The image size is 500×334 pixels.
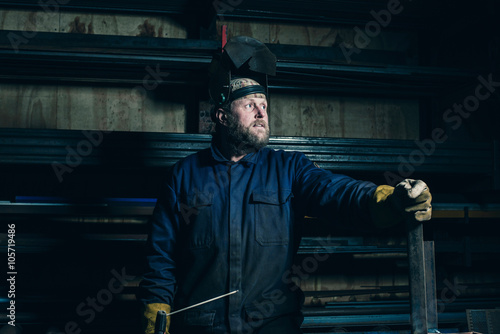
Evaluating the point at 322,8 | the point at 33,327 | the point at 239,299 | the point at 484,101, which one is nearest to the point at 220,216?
the point at 239,299

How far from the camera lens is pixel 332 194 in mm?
1616

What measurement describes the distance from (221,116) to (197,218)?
20.0 inches

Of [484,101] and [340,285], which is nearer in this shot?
[484,101]

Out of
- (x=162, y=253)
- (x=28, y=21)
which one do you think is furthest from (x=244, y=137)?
(x=28, y=21)

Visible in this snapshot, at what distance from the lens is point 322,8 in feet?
9.46

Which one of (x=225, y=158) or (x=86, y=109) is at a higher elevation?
(x=86, y=109)

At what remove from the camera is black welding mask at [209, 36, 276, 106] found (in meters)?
1.97

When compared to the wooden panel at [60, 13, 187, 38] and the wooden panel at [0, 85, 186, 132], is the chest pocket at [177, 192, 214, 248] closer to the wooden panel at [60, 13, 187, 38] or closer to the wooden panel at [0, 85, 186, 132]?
the wooden panel at [0, 85, 186, 132]

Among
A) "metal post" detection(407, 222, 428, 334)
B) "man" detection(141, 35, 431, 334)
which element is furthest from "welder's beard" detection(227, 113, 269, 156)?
"metal post" detection(407, 222, 428, 334)

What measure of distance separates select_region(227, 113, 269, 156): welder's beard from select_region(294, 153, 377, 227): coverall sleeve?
190mm

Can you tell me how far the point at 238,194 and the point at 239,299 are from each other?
432 millimetres

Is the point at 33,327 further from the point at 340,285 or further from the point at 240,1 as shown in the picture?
the point at 240,1

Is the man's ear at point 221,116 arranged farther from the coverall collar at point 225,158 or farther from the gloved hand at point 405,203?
the gloved hand at point 405,203

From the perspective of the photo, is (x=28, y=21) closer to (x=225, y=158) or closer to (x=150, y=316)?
(x=225, y=158)
